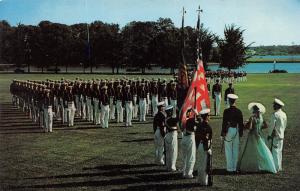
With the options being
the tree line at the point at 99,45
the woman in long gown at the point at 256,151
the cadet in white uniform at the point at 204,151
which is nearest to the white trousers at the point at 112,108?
the woman in long gown at the point at 256,151

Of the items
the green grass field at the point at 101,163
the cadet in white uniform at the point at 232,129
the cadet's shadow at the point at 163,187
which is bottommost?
the green grass field at the point at 101,163

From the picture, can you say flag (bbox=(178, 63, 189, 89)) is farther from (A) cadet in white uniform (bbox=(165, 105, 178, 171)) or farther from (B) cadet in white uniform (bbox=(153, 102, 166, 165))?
(A) cadet in white uniform (bbox=(165, 105, 178, 171))

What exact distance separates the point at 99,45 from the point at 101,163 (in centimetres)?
9394

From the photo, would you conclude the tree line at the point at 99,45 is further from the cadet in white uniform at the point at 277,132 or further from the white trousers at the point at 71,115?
the cadet in white uniform at the point at 277,132

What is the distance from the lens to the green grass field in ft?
40.2

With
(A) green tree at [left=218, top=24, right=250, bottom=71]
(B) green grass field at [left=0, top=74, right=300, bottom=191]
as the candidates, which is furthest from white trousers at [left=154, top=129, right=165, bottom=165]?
(A) green tree at [left=218, top=24, right=250, bottom=71]

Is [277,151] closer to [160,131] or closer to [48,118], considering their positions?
[160,131]

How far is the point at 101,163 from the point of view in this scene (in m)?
14.9

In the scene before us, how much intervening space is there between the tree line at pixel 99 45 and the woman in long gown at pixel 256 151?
80936mm

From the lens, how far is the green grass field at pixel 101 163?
12.3 m

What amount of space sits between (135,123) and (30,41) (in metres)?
92.8

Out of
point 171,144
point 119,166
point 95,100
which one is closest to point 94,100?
point 95,100

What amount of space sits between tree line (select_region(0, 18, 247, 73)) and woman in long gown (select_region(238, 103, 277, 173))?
80.9 m

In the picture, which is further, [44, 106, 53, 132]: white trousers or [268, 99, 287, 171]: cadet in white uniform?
[44, 106, 53, 132]: white trousers
